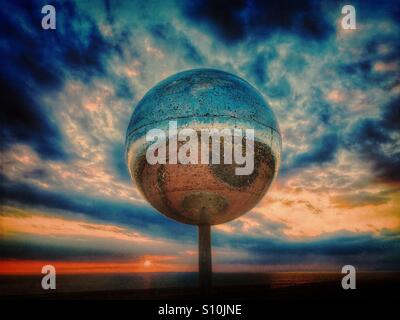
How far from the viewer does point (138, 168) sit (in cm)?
654

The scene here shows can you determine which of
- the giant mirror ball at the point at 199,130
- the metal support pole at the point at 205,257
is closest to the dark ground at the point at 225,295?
the metal support pole at the point at 205,257

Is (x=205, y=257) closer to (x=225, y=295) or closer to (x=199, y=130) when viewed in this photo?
(x=199, y=130)

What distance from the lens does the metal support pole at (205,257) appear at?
6871 mm

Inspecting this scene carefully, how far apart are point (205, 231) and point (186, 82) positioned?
319 centimetres

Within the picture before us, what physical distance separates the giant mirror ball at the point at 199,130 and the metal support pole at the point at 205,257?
1.77ft

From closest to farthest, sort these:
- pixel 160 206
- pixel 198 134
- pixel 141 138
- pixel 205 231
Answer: pixel 198 134
pixel 141 138
pixel 160 206
pixel 205 231

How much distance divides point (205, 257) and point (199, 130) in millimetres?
2883

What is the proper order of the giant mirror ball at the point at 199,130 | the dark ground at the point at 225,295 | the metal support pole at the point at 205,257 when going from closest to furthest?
1. the giant mirror ball at the point at 199,130
2. the metal support pole at the point at 205,257
3. the dark ground at the point at 225,295

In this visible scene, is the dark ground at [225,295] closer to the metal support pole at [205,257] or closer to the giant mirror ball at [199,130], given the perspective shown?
the metal support pole at [205,257]

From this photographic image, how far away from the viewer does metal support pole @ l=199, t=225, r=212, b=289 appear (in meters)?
6.87

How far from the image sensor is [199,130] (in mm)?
5805

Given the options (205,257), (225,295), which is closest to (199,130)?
(205,257)
